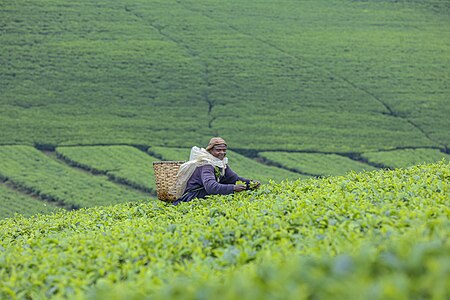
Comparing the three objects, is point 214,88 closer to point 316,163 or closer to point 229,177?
point 316,163

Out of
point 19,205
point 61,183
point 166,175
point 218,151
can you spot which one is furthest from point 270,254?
point 61,183

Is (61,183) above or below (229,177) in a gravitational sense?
below

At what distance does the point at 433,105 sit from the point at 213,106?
1502 cm

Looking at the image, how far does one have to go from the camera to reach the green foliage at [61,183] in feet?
106

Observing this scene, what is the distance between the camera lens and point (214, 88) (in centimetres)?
5012

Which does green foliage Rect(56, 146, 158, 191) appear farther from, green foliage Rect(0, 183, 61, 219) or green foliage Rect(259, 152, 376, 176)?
green foliage Rect(259, 152, 376, 176)

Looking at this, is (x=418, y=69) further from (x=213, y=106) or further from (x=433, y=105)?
(x=213, y=106)

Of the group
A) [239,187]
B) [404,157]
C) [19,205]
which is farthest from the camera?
[404,157]

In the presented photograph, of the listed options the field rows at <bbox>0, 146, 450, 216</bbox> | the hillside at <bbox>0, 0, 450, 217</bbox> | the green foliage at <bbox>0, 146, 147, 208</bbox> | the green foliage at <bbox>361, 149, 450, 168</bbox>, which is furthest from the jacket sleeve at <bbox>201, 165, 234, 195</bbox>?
the green foliage at <bbox>361, 149, 450, 168</bbox>

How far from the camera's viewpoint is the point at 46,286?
5.32 m

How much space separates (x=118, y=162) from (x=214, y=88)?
1411cm

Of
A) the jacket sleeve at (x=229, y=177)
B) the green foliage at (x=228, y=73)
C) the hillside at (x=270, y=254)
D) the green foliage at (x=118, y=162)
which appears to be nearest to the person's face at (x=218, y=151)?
the jacket sleeve at (x=229, y=177)

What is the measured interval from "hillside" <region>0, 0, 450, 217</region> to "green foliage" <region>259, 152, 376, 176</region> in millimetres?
118

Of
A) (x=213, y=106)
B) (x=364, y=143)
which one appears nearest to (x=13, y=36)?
(x=213, y=106)
